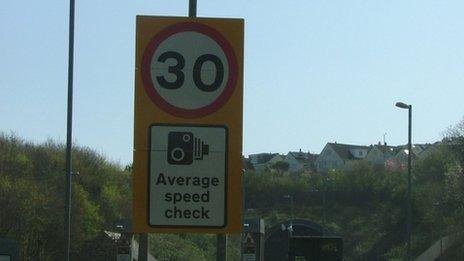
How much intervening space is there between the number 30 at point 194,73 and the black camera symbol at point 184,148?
324mm

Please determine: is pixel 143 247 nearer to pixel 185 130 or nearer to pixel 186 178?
pixel 186 178

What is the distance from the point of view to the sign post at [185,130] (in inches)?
278

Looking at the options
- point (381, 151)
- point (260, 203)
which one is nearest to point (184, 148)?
point (260, 203)

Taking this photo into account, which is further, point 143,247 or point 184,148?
point 143,247

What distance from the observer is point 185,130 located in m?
7.07

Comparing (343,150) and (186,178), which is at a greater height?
(343,150)

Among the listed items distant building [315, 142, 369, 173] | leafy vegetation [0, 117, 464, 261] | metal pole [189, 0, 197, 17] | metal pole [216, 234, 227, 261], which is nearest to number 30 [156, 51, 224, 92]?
metal pole [189, 0, 197, 17]

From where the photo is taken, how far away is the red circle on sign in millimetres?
7043

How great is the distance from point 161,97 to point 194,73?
277 mm

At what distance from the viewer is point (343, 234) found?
3152 inches

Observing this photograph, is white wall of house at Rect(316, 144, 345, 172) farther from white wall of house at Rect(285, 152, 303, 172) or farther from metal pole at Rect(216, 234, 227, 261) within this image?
metal pole at Rect(216, 234, 227, 261)

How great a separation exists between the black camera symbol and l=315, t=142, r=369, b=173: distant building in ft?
536

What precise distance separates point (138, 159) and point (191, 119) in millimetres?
447

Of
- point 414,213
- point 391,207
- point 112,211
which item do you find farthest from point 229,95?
point 391,207
